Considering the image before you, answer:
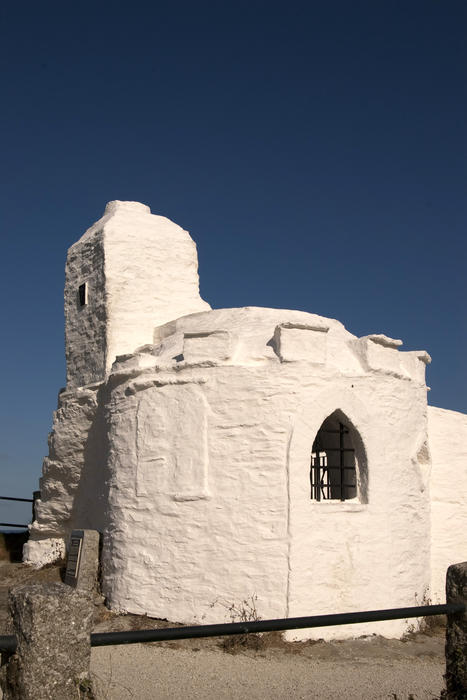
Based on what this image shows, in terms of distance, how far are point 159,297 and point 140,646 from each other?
6135mm

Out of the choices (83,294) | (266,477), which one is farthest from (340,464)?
(83,294)

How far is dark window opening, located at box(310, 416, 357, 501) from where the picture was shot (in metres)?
10.1

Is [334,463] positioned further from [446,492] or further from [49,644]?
[49,644]

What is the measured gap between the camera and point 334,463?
37.9 feet

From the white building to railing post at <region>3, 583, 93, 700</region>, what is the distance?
528cm

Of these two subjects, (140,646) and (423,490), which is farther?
(423,490)

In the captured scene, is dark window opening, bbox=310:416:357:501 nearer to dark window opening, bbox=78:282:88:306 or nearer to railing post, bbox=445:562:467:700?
dark window opening, bbox=78:282:88:306

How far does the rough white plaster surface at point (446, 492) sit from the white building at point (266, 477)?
0.03m

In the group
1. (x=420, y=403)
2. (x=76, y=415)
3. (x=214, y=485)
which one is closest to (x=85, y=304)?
(x=76, y=415)

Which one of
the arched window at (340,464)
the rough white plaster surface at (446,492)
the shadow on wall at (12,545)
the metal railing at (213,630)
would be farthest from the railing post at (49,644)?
the shadow on wall at (12,545)

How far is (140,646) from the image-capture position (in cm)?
801

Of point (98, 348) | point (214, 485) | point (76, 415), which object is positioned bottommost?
point (214, 485)

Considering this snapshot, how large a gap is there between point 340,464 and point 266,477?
1.99 meters

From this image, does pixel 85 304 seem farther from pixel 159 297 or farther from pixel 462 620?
pixel 462 620
